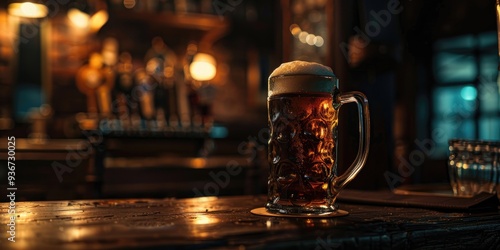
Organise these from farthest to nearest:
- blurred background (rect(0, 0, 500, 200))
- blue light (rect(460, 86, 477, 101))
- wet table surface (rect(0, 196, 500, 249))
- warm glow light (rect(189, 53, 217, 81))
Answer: blue light (rect(460, 86, 477, 101)), warm glow light (rect(189, 53, 217, 81)), blurred background (rect(0, 0, 500, 200)), wet table surface (rect(0, 196, 500, 249))

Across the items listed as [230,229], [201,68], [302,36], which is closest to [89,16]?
[201,68]

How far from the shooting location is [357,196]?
135cm

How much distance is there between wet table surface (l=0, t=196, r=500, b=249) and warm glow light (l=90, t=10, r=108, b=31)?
4.92 metres

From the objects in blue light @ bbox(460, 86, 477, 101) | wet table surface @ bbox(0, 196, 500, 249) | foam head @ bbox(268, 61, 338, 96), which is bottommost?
wet table surface @ bbox(0, 196, 500, 249)

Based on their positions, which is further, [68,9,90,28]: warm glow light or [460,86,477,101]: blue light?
[460,86,477,101]: blue light

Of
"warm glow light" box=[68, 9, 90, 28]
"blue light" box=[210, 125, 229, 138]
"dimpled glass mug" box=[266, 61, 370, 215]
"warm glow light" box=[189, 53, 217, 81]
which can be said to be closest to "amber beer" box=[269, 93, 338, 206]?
"dimpled glass mug" box=[266, 61, 370, 215]

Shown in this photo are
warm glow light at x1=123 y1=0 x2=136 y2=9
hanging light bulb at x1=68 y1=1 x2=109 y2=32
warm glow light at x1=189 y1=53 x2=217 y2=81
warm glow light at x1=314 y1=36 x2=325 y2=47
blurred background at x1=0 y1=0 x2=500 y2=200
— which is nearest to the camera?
blurred background at x1=0 y1=0 x2=500 y2=200

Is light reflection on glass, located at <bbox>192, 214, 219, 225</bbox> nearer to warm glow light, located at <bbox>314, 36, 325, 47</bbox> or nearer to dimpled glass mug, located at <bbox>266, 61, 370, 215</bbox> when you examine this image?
dimpled glass mug, located at <bbox>266, 61, 370, 215</bbox>

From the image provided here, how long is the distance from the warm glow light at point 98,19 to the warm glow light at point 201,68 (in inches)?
44.3

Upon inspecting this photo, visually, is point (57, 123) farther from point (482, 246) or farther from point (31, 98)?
point (482, 246)

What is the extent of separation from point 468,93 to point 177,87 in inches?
141

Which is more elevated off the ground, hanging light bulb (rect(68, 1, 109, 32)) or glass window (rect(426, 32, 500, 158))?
hanging light bulb (rect(68, 1, 109, 32))

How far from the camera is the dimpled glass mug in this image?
1032mm

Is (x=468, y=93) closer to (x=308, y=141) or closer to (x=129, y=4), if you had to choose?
(x=129, y=4)
